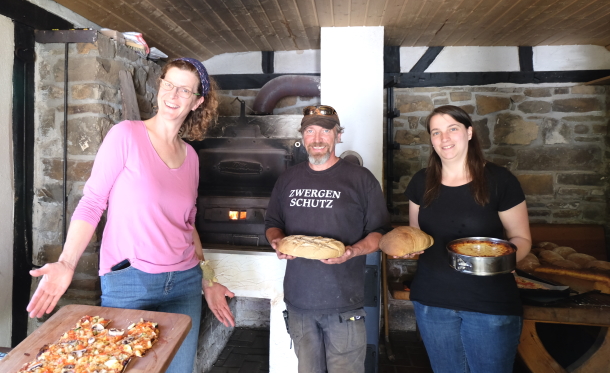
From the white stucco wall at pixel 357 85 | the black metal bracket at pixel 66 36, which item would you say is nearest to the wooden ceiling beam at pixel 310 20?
the white stucco wall at pixel 357 85

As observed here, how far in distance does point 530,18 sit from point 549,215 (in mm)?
1831

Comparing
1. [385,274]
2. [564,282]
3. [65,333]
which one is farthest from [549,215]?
[65,333]

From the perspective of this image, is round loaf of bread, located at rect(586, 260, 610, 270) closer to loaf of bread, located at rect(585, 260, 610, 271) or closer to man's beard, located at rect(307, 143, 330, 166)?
loaf of bread, located at rect(585, 260, 610, 271)

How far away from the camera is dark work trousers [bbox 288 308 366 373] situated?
67.7 inches

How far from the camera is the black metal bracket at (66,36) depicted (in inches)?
83.7

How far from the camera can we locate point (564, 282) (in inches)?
102

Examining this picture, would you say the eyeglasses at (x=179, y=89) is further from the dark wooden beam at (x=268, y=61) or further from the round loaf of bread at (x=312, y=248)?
the dark wooden beam at (x=268, y=61)

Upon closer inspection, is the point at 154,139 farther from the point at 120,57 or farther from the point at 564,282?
the point at 564,282

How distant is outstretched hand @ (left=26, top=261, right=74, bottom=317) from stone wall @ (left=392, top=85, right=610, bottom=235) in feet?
10.2

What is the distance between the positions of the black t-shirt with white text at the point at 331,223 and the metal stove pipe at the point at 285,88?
1.45m

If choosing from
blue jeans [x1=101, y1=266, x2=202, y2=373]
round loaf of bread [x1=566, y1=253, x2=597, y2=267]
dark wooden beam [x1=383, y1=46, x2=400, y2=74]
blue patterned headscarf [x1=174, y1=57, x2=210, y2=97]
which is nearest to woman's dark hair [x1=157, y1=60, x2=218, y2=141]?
blue patterned headscarf [x1=174, y1=57, x2=210, y2=97]

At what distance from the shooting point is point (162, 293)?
57.0 inches

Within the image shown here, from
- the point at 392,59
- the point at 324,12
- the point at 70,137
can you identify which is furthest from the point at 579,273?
the point at 70,137

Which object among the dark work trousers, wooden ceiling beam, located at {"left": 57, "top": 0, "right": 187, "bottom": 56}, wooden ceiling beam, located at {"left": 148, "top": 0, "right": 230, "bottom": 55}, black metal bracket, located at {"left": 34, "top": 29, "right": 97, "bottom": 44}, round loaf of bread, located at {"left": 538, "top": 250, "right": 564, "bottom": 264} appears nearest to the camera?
the dark work trousers
